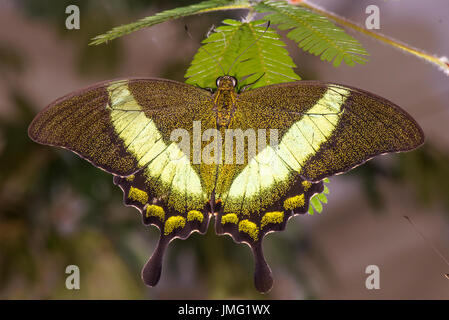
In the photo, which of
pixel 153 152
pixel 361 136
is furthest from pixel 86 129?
pixel 361 136

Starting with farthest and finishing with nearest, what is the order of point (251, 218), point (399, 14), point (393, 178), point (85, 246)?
point (399, 14) < point (393, 178) < point (85, 246) < point (251, 218)

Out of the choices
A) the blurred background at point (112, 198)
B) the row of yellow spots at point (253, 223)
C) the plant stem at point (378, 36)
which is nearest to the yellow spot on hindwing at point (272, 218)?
the row of yellow spots at point (253, 223)

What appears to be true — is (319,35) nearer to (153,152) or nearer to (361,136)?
(361,136)

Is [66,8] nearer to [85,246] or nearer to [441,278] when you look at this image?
[85,246]

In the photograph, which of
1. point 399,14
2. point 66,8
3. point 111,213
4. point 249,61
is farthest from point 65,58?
point 249,61

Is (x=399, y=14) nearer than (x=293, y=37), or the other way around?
(x=293, y=37)

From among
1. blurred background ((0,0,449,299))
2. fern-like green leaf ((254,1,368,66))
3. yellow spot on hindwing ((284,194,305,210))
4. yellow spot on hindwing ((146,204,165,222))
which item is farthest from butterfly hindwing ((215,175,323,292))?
blurred background ((0,0,449,299))
